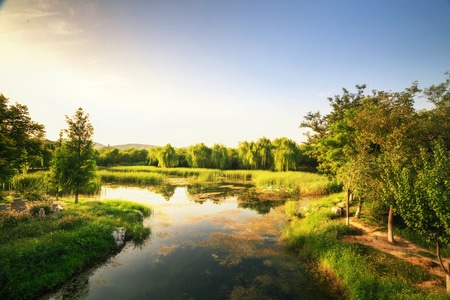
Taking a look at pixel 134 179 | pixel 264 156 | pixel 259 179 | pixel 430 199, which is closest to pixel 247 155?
pixel 264 156

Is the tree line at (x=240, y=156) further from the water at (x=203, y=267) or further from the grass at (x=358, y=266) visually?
the grass at (x=358, y=266)

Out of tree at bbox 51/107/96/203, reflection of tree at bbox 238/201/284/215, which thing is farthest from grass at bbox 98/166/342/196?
tree at bbox 51/107/96/203

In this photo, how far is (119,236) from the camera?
13047mm

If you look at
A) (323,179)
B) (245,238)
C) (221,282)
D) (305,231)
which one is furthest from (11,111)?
(323,179)

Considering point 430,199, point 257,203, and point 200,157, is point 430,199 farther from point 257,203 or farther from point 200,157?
point 200,157

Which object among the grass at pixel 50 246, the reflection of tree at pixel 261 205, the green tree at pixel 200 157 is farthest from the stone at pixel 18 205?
the green tree at pixel 200 157

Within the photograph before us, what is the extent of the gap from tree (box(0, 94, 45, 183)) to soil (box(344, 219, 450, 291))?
19038 mm

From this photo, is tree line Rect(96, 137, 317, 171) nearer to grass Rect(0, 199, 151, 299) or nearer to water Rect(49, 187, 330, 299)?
water Rect(49, 187, 330, 299)

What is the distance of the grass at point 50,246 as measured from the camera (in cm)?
804

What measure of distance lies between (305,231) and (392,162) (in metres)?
6.78

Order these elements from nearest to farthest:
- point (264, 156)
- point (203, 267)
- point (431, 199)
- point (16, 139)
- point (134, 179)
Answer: point (431, 199) → point (203, 267) → point (16, 139) → point (134, 179) → point (264, 156)

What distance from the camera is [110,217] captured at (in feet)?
48.9

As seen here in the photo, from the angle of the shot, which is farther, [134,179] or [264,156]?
[264,156]

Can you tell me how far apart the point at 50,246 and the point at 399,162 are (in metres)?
16.0
